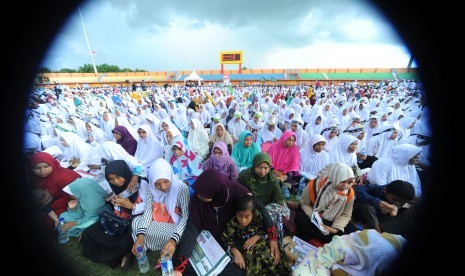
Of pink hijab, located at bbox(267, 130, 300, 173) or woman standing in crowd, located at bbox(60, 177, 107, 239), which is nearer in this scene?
woman standing in crowd, located at bbox(60, 177, 107, 239)

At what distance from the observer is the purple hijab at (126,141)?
3.84 m

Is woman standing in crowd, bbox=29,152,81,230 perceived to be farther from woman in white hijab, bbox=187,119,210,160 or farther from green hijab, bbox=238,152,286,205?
green hijab, bbox=238,152,286,205

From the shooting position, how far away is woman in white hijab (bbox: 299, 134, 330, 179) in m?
3.01

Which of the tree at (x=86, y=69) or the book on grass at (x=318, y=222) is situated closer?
the book on grass at (x=318, y=222)

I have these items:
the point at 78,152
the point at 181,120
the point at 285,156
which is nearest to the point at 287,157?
the point at 285,156

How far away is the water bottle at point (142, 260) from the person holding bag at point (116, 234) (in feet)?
0.70

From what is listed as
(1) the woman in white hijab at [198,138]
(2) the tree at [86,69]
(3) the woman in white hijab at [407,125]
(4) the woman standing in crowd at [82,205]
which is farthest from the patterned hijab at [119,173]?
(2) the tree at [86,69]

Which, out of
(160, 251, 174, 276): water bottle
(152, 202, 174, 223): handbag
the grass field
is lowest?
the grass field

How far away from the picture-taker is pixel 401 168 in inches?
97.9

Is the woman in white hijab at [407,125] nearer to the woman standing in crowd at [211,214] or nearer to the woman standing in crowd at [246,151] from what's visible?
the woman standing in crowd at [246,151]

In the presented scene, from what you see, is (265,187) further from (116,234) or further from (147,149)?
(147,149)

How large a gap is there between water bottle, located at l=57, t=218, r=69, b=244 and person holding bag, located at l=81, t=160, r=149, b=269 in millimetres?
329

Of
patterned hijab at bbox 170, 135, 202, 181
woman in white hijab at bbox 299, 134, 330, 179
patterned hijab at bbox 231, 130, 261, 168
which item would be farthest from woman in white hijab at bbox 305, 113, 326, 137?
patterned hijab at bbox 170, 135, 202, 181

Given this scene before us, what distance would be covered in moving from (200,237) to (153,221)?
58 cm
